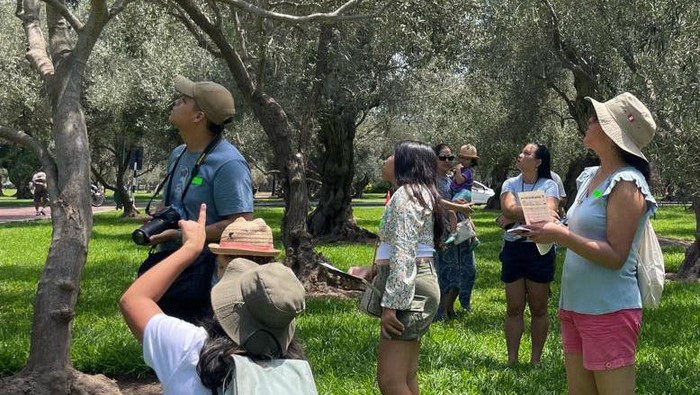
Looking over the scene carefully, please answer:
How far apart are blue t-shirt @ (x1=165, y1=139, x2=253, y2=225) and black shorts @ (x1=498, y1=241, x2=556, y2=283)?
284cm

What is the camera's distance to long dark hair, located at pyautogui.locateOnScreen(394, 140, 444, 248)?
397 cm

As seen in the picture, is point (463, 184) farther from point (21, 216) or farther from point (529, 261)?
point (21, 216)

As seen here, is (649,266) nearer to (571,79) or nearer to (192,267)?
(192,267)

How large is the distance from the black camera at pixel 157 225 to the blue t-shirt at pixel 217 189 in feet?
0.41

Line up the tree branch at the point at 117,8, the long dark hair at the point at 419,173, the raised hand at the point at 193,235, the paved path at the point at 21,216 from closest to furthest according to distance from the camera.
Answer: the raised hand at the point at 193,235, the long dark hair at the point at 419,173, the tree branch at the point at 117,8, the paved path at the point at 21,216

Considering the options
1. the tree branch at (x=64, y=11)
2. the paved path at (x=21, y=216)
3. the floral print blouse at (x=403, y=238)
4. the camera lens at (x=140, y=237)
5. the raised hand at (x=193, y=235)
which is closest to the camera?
the raised hand at (x=193, y=235)

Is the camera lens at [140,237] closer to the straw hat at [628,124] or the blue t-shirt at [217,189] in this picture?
the blue t-shirt at [217,189]

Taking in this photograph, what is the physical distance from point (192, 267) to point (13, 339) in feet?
14.1

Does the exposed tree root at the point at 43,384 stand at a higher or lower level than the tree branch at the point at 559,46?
lower

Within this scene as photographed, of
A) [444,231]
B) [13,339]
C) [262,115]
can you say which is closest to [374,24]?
[262,115]

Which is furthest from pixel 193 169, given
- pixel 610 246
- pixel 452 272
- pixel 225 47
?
pixel 225 47

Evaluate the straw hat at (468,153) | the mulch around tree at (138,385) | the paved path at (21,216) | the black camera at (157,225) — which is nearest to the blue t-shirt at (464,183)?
the straw hat at (468,153)

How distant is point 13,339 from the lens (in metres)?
6.85

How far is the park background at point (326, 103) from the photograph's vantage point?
198 inches
